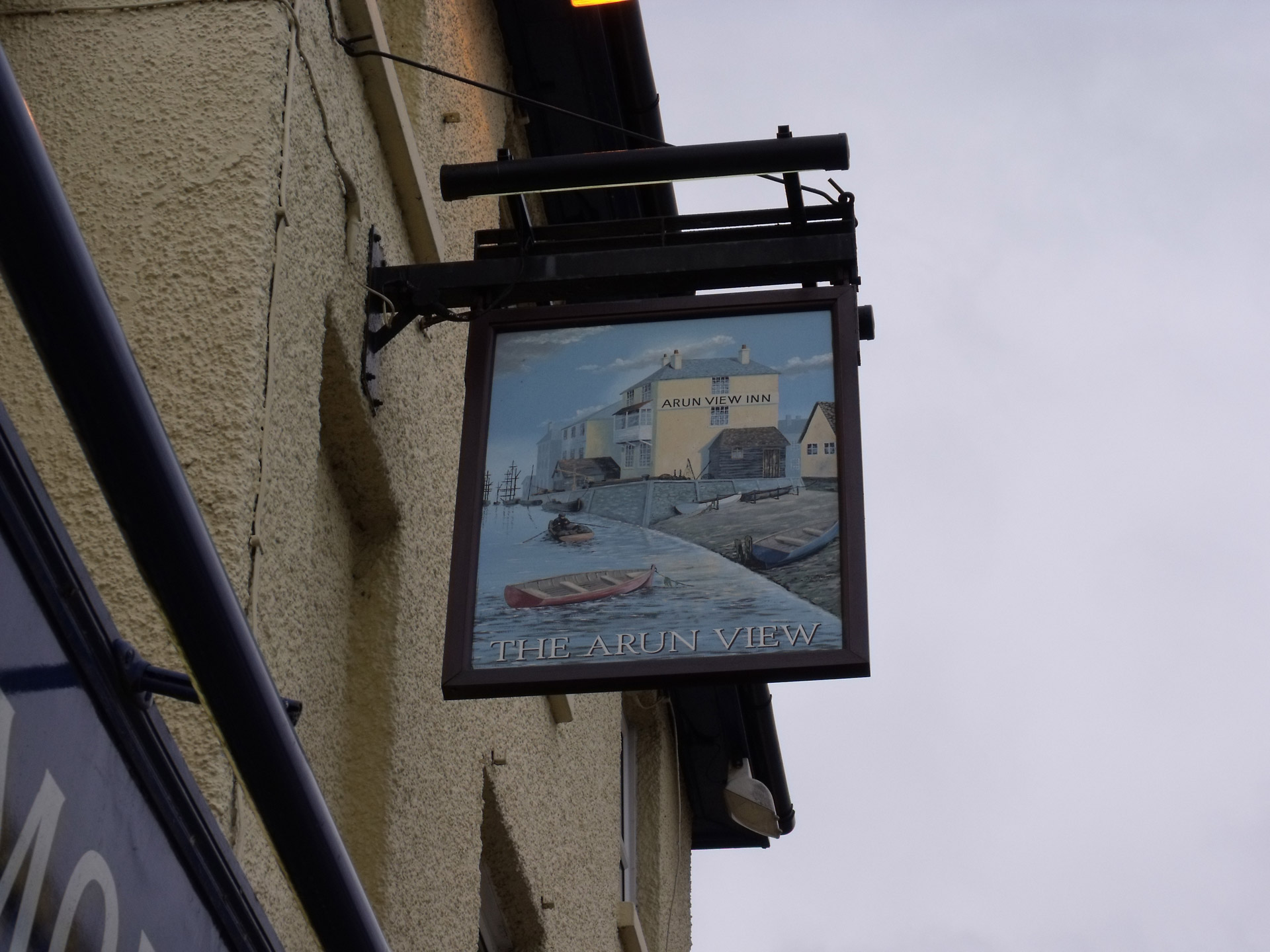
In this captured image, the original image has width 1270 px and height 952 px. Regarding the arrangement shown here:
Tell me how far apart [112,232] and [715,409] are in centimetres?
170

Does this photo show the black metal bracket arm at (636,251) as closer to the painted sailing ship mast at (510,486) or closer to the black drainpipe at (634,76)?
the painted sailing ship mast at (510,486)

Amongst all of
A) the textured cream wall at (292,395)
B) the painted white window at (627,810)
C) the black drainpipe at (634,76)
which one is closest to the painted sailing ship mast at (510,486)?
the textured cream wall at (292,395)

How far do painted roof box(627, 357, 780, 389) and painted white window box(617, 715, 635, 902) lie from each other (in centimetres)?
505

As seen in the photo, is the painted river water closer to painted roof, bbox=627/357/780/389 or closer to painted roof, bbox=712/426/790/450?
painted roof, bbox=712/426/790/450

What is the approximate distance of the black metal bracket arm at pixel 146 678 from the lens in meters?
1.83

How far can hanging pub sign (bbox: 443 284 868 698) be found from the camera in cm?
423

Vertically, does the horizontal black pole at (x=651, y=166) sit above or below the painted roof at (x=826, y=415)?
above

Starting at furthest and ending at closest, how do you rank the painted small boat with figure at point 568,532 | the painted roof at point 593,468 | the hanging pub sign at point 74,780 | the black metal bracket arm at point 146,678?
the painted roof at point 593,468 → the painted small boat with figure at point 568,532 → the black metal bracket arm at point 146,678 → the hanging pub sign at point 74,780

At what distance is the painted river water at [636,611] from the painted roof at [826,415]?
486 millimetres

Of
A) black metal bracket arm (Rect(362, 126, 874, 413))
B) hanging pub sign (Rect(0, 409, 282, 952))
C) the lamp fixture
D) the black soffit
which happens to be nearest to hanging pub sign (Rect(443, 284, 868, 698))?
black metal bracket arm (Rect(362, 126, 874, 413))

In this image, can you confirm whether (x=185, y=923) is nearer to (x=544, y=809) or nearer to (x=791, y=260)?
(x=791, y=260)

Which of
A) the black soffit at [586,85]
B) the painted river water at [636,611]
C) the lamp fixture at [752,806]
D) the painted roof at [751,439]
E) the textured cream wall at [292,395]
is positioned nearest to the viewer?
the textured cream wall at [292,395]

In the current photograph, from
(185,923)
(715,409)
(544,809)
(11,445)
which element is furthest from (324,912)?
(544,809)

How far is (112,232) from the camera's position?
4254mm
